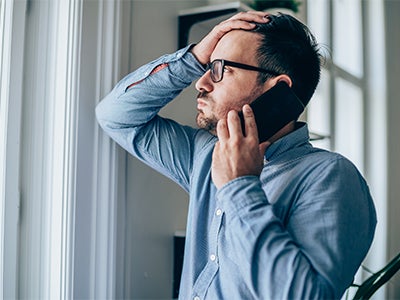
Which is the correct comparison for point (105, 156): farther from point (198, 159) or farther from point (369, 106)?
point (369, 106)

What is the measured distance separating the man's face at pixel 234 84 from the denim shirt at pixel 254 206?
7 centimetres

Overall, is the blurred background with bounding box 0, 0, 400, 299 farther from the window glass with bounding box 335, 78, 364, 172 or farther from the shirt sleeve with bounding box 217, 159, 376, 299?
the window glass with bounding box 335, 78, 364, 172

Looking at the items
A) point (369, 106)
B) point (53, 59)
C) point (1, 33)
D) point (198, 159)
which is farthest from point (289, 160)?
point (369, 106)

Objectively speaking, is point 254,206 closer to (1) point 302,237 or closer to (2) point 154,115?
(1) point 302,237

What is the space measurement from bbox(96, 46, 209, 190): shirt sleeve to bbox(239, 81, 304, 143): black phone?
0.64ft

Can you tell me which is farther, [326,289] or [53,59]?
[53,59]

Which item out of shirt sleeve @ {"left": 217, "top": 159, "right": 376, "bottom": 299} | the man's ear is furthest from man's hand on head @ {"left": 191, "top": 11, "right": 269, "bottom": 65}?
shirt sleeve @ {"left": 217, "top": 159, "right": 376, "bottom": 299}

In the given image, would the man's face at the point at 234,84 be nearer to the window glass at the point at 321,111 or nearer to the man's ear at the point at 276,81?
the man's ear at the point at 276,81

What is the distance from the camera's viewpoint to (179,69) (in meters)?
1.17

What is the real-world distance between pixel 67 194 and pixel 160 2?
0.60m

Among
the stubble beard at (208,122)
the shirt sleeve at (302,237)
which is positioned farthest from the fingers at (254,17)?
the shirt sleeve at (302,237)

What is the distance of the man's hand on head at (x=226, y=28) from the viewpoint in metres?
1.13

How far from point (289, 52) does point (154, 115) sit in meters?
0.34

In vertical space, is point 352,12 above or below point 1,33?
above
